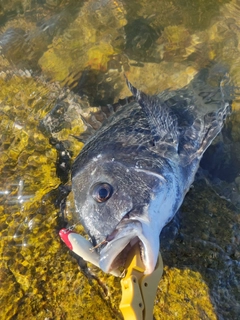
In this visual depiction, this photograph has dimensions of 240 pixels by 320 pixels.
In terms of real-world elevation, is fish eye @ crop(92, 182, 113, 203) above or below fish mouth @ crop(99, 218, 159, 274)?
above

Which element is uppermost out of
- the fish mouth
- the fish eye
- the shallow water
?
the fish eye

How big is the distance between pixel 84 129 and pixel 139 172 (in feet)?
5.15

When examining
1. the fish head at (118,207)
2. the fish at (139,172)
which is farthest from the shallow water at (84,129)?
the fish head at (118,207)

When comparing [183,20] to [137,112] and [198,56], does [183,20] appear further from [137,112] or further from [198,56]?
[137,112]

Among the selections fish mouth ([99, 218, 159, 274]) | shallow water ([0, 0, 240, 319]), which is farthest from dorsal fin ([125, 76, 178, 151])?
fish mouth ([99, 218, 159, 274])

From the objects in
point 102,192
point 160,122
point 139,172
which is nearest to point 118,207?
point 102,192

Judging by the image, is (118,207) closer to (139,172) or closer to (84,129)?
(139,172)

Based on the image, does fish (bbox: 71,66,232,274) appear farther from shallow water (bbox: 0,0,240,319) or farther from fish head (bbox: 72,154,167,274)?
shallow water (bbox: 0,0,240,319)

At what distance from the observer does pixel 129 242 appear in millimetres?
2619

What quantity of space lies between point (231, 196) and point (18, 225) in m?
2.18

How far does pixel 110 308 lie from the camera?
9.50ft

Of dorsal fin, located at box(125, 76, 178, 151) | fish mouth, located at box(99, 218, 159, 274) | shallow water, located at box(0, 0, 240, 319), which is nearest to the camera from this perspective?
fish mouth, located at box(99, 218, 159, 274)

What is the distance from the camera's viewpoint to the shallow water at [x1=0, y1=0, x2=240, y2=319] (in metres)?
2.94

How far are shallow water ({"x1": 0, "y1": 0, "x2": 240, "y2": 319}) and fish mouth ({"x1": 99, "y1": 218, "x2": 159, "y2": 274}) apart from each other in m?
0.53
